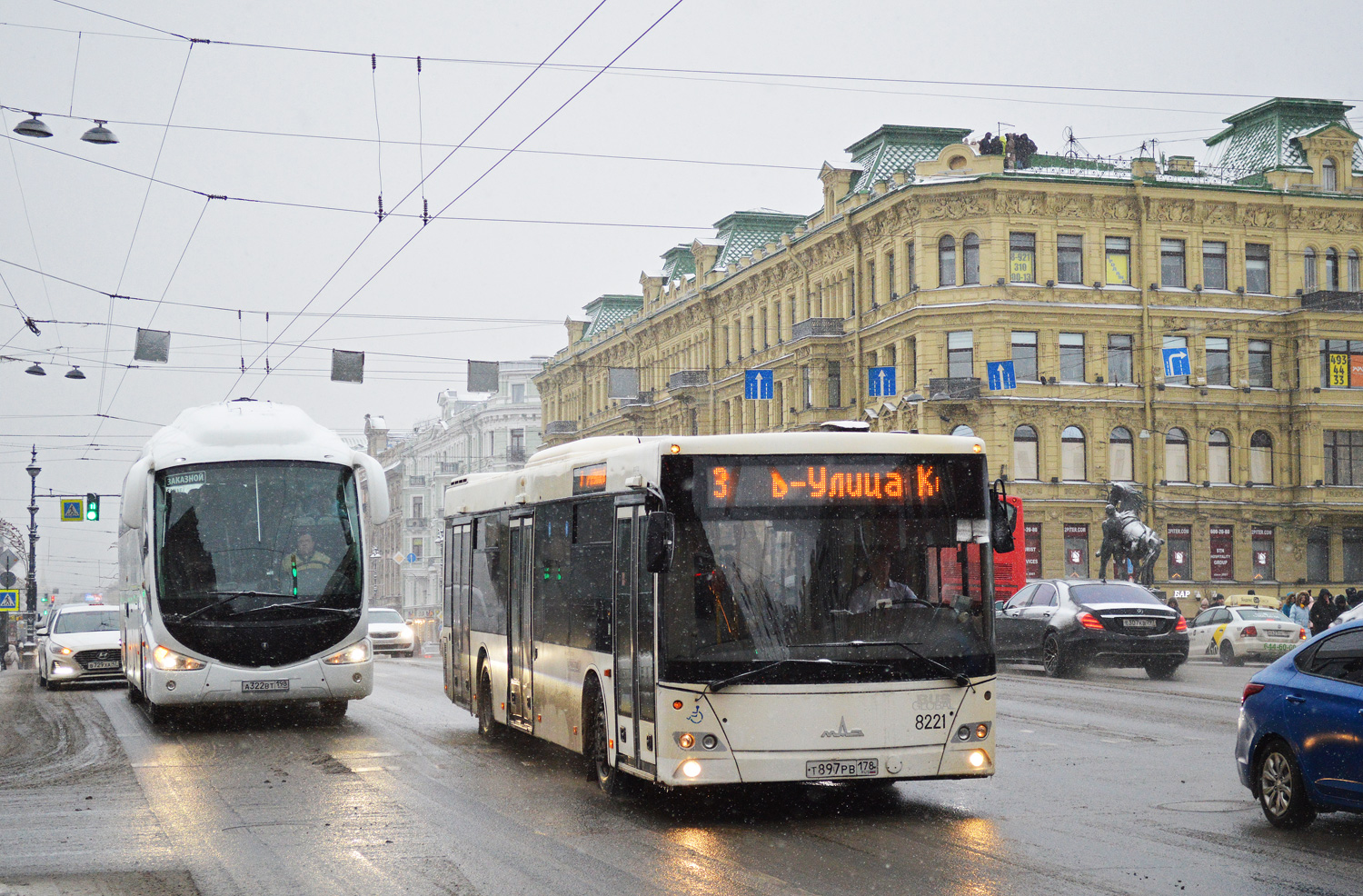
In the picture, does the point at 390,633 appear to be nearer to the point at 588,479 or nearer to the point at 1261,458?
the point at 588,479

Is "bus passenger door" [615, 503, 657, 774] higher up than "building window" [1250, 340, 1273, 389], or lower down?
lower down

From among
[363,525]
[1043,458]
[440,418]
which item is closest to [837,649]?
[363,525]

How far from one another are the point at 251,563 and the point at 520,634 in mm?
3934

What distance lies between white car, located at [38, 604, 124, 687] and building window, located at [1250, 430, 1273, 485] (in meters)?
39.1

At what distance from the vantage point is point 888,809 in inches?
441

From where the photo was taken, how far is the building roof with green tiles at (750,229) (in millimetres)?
68500

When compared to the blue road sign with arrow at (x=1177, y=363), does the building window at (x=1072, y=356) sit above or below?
above

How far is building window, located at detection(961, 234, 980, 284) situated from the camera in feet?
172

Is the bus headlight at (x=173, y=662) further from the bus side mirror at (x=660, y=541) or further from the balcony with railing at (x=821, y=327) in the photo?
the balcony with railing at (x=821, y=327)

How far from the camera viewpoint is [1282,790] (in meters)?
9.89

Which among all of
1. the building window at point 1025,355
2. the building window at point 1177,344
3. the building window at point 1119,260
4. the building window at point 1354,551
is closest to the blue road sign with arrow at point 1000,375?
the building window at point 1025,355

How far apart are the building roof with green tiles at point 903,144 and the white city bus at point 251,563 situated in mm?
40827

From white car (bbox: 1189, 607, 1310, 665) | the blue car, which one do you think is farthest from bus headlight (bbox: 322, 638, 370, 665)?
white car (bbox: 1189, 607, 1310, 665)

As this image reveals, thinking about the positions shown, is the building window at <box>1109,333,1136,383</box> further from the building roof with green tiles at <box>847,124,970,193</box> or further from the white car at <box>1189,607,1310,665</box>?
the white car at <box>1189,607,1310,665</box>
